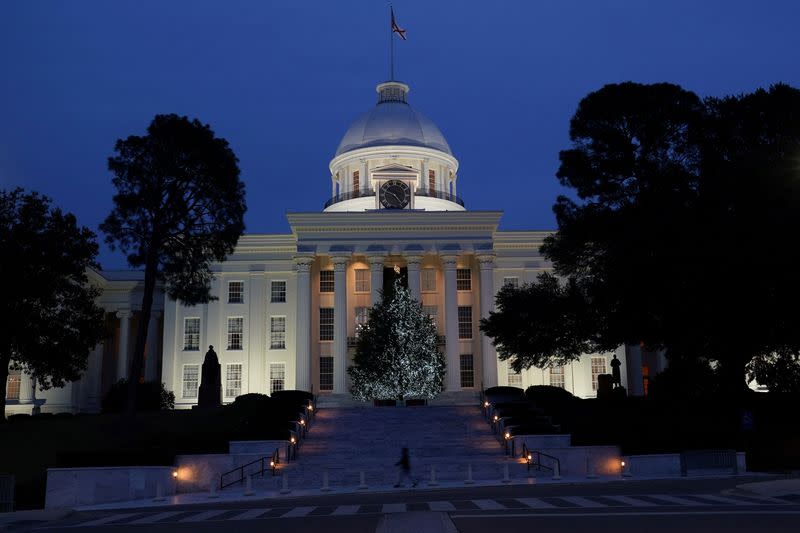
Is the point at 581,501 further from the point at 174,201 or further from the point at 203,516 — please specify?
the point at 174,201

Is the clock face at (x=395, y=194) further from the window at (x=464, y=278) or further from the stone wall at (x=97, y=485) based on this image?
the stone wall at (x=97, y=485)

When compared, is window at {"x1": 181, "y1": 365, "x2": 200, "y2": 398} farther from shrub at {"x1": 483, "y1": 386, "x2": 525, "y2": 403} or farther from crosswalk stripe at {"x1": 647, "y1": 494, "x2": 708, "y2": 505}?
crosswalk stripe at {"x1": 647, "y1": 494, "x2": 708, "y2": 505}

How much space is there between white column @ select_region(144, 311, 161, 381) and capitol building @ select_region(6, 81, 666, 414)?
10 cm

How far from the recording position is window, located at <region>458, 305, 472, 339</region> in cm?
5972

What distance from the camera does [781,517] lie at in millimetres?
14008

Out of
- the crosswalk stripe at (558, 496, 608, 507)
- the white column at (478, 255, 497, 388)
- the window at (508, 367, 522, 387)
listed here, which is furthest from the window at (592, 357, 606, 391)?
the crosswalk stripe at (558, 496, 608, 507)

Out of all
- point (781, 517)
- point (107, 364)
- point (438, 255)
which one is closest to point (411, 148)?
point (438, 255)

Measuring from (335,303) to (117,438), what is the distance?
23.2 metres

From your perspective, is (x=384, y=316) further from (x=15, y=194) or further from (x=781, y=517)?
(x=781, y=517)

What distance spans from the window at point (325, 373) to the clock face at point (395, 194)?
41.7 ft

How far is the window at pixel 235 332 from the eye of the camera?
60.1 meters

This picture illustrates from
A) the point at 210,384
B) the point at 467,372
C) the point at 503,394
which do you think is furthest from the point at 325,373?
the point at 503,394

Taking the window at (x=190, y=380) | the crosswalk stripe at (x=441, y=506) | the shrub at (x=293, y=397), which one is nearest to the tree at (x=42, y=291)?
the shrub at (x=293, y=397)

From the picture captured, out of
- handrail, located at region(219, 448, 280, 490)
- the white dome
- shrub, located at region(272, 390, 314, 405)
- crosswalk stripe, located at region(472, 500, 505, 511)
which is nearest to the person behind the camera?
crosswalk stripe, located at region(472, 500, 505, 511)
